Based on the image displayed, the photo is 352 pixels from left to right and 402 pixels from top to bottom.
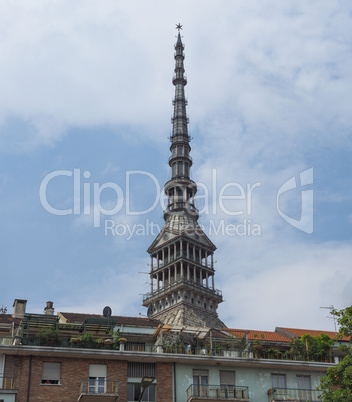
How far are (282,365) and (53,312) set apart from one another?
27.4 meters

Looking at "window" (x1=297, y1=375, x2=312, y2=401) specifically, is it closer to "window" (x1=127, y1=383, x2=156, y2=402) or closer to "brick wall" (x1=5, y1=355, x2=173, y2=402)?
"brick wall" (x1=5, y1=355, x2=173, y2=402)

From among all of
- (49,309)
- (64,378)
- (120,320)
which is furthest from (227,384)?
(49,309)

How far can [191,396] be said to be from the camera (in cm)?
5225

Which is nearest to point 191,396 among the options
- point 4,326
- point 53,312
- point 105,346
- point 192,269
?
point 105,346

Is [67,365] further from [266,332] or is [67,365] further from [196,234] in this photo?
[196,234]

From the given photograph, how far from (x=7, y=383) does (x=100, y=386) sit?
6.52m

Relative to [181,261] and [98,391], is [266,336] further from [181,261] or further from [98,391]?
[181,261]

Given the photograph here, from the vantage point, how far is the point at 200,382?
53.9m

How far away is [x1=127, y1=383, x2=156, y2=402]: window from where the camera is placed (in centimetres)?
5203

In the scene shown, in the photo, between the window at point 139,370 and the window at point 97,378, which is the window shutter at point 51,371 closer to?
the window at point 97,378

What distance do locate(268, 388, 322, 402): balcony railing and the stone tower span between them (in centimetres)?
5665

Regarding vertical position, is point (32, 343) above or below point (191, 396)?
above

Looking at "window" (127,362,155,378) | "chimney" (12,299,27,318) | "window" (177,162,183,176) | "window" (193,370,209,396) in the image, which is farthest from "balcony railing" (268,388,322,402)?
"window" (177,162,183,176)

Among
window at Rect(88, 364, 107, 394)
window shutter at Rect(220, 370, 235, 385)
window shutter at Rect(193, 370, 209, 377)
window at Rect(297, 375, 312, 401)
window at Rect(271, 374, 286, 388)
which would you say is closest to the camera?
window at Rect(88, 364, 107, 394)
